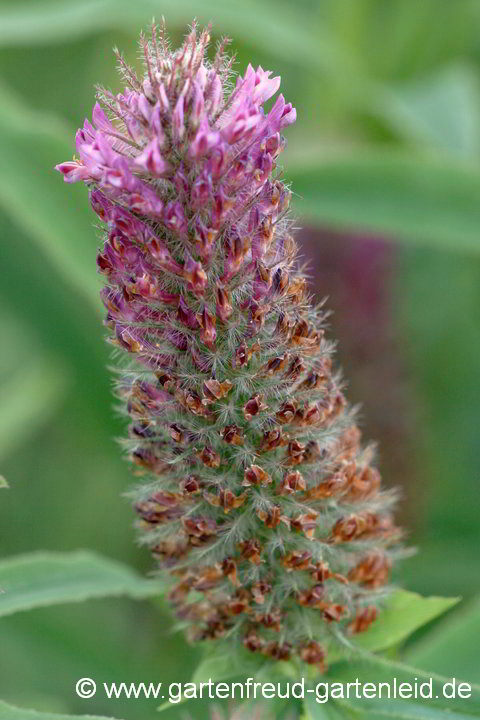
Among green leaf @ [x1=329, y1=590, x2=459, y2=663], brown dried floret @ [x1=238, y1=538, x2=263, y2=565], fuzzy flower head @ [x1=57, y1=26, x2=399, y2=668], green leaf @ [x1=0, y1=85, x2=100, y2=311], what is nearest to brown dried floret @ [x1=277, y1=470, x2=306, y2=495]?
fuzzy flower head @ [x1=57, y1=26, x2=399, y2=668]

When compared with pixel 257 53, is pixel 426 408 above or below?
below

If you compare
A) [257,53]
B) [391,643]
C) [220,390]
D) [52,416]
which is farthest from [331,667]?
[257,53]

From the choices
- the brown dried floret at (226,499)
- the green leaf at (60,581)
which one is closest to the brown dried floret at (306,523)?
the brown dried floret at (226,499)

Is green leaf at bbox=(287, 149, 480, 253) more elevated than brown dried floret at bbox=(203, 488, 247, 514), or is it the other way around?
green leaf at bbox=(287, 149, 480, 253)

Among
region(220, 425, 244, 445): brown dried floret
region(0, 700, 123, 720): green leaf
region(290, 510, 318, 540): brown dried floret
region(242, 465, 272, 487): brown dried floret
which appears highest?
region(220, 425, 244, 445): brown dried floret

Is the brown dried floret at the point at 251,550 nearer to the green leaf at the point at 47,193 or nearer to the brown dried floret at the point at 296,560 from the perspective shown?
the brown dried floret at the point at 296,560

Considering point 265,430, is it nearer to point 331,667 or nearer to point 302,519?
point 302,519

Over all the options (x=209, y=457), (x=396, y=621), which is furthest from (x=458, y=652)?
(x=209, y=457)

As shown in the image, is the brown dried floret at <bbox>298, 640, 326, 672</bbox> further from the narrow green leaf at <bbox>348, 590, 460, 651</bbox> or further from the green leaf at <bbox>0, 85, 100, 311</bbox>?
the green leaf at <bbox>0, 85, 100, 311</bbox>
